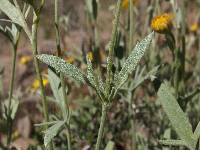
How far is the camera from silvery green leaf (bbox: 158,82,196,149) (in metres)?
1.05

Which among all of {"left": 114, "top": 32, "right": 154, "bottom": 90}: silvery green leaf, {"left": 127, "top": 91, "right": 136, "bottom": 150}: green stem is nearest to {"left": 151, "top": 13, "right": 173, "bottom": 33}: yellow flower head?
{"left": 127, "top": 91, "right": 136, "bottom": 150}: green stem

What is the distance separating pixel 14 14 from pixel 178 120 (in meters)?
0.47

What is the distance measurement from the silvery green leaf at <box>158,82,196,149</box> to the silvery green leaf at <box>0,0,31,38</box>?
366mm

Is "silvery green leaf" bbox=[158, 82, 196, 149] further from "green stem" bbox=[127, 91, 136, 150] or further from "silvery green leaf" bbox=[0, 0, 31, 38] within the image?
"green stem" bbox=[127, 91, 136, 150]

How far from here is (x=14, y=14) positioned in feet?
3.69

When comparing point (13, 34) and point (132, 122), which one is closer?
point (13, 34)

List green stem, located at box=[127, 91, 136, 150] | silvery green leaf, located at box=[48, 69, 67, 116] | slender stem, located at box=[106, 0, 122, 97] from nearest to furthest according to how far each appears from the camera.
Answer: slender stem, located at box=[106, 0, 122, 97] → silvery green leaf, located at box=[48, 69, 67, 116] → green stem, located at box=[127, 91, 136, 150]

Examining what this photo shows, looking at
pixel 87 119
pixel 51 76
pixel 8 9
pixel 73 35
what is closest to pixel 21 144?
pixel 87 119

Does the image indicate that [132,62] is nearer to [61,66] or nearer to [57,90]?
[61,66]

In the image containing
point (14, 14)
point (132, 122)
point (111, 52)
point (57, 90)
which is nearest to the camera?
point (111, 52)

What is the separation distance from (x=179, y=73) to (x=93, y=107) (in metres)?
0.69

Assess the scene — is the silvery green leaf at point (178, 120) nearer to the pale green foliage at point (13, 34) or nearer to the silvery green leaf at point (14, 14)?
the silvery green leaf at point (14, 14)

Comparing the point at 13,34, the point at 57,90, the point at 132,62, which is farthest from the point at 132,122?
the point at 132,62

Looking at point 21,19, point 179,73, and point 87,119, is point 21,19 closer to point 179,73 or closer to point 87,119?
point 179,73
